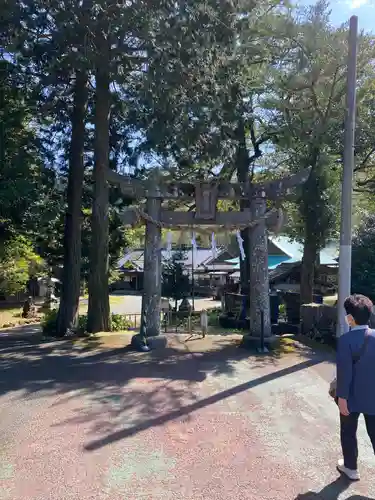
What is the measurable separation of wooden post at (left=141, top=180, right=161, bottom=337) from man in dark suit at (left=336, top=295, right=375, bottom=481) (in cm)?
653

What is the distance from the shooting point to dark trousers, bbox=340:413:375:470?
3977mm

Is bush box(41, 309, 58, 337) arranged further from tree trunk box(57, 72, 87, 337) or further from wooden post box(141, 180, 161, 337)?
wooden post box(141, 180, 161, 337)

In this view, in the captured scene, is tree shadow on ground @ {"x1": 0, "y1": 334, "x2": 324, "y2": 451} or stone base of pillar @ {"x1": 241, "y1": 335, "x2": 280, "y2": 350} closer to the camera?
tree shadow on ground @ {"x1": 0, "y1": 334, "x2": 324, "y2": 451}

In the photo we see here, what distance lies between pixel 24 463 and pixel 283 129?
41.5 feet

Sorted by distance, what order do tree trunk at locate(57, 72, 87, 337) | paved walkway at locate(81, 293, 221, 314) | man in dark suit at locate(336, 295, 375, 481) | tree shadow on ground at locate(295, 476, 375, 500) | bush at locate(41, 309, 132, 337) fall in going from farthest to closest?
paved walkway at locate(81, 293, 221, 314) → bush at locate(41, 309, 132, 337) → tree trunk at locate(57, 72, 87, 337) → man in dark suit at locate(336, 295, 375, 481) → tree shadow on ground at locate(295, 476, 375, 500)

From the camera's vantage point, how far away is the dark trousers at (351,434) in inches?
157

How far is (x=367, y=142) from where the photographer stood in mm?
15430

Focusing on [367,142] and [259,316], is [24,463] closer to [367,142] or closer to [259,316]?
[259,316]

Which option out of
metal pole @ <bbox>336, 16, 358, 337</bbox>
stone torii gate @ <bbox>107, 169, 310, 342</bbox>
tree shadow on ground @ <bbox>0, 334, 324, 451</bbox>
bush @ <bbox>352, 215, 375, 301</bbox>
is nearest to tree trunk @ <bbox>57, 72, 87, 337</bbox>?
tree shadow on ground @ <bbox>0, 334, 324, 451</bbox>

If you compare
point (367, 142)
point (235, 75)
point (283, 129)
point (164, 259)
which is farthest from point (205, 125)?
point (164, 259)

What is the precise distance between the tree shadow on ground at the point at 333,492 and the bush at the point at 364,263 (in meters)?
11.7

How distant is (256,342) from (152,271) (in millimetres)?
2815

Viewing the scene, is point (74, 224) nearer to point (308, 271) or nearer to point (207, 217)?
point (207, 217)

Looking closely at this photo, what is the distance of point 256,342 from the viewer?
10016 millimetres
